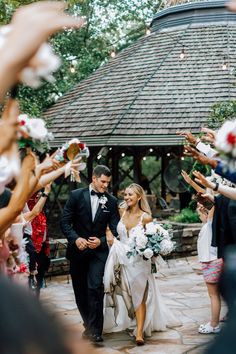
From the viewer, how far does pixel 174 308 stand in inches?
335

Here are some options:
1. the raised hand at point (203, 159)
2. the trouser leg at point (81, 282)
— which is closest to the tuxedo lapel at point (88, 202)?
the trouser leg at point (81, 282)

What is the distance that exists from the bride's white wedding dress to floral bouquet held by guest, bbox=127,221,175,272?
0.33ft

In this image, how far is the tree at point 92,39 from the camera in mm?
21016

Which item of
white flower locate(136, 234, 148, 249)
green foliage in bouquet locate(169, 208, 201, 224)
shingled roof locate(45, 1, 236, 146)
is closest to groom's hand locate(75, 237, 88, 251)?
white flower locate(136, 234, 148, 249)

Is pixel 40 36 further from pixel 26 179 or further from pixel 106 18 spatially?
pixel 106 18

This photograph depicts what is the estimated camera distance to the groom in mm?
6902

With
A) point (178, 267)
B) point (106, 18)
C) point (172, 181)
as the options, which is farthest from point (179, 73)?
point (106, 18)

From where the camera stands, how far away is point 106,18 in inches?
1033

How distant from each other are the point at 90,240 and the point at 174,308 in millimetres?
2234

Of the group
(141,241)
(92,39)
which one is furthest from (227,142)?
(92,39)

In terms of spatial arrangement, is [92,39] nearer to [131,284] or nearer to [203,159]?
[131,284]

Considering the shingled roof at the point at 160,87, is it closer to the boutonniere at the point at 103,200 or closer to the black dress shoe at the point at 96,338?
the boutonniere at the point at 103,200

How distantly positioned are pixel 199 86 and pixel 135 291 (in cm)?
1051

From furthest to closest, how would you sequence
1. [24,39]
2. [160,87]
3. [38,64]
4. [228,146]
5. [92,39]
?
[92,39] < [160,87] < [228,146] < [38,64] < [24,39]
